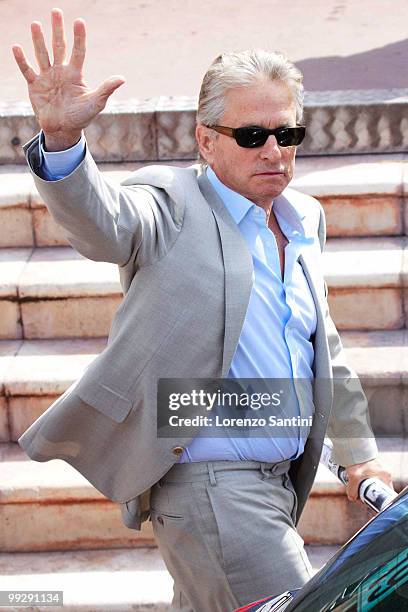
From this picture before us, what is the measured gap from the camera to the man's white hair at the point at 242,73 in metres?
3.24

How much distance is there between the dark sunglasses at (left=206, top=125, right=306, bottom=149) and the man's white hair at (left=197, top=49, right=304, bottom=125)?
0.21 ft

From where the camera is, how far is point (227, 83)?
10.6 ft

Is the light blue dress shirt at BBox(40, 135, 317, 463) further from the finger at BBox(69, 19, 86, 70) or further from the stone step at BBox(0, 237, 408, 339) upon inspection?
the stone step at BBox(0, 237, 408, 339)

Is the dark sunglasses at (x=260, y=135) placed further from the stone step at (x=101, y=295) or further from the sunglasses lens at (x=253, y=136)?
the stone step at (x=101, y=295)

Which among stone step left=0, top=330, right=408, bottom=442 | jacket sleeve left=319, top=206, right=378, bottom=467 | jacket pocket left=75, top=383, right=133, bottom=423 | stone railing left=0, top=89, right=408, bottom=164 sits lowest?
stone step left=0, top=330, right=408, bottom=442

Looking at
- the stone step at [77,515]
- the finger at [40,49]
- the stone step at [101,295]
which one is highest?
the finger at [40,49]

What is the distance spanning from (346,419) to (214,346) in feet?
1.79

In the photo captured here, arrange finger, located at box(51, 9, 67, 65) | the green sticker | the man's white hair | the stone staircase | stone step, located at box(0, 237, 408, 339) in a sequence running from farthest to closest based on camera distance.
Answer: stone step, located at box(0, 237, 408, 339) < the stone staircase < the man's white hair < finger, located at box(51, 9, 67, 65) < the green sticker

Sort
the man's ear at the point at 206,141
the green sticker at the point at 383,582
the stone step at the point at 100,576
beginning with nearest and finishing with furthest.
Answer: the green sticker at the point at 383,582 < the man's ear at the point at 206,141 < the stone step at the point at 100,576

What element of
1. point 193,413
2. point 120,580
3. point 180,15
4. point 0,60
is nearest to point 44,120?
point 193,413

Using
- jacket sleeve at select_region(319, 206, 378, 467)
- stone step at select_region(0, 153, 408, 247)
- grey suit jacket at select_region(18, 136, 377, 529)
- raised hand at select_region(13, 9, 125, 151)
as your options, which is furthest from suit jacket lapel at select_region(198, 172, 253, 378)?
stone step at select_region(0, 153, 408, 247)

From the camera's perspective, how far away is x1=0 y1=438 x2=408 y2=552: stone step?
457 cm

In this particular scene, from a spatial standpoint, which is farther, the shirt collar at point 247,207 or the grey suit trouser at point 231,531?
the shirt collar at point 247,207

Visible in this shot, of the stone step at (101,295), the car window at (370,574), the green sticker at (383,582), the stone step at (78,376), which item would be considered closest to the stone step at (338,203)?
the stone step at (101,295)
